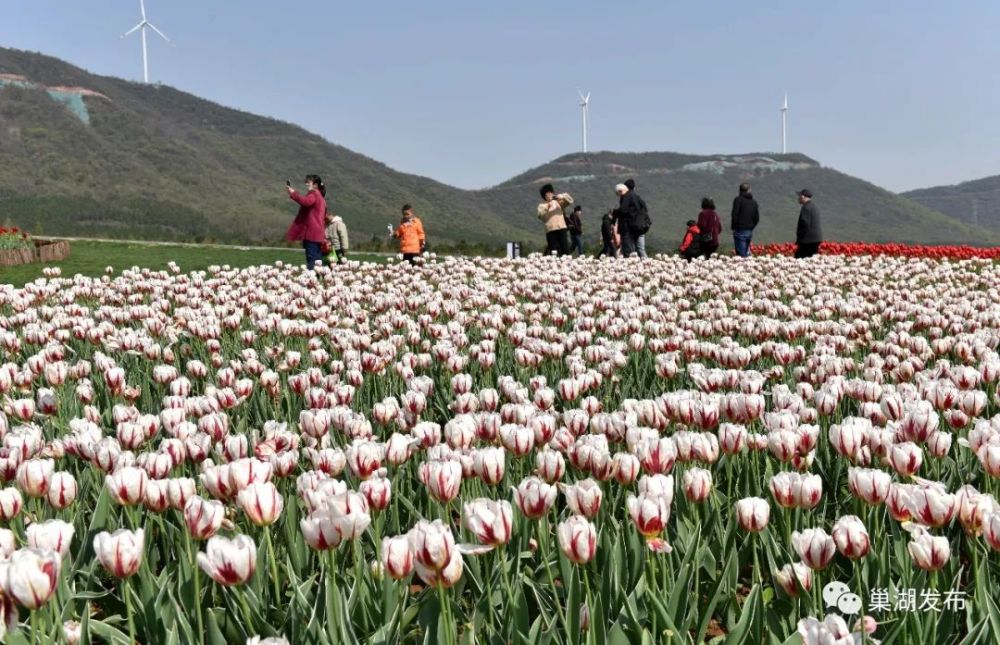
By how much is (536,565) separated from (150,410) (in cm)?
341

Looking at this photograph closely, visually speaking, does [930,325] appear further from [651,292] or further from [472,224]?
[472,224]

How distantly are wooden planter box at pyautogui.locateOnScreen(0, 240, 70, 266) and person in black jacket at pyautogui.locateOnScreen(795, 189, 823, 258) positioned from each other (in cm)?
1783

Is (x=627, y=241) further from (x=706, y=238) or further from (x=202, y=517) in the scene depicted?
(x=202, y=517)

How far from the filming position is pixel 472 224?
124438 mm

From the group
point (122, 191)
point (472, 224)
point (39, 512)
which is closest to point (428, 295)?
point (39, 512)

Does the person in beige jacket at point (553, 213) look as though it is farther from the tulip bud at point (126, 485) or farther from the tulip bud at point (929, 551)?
the tulip bud at point (929, 551)

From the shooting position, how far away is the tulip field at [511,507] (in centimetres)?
248

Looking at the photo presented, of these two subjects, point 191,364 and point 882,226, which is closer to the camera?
point 191,364

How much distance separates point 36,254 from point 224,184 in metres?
93.2

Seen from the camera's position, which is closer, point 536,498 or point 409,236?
point 536,498

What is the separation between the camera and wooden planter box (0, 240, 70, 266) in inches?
806

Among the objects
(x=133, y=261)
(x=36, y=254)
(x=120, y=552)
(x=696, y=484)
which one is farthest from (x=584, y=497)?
(x=36, y=254)

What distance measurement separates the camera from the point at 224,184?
110875 millimetres

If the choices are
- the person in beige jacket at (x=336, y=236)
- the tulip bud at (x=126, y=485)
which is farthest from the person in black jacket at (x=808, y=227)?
the tulip bud at (x=126, y=485)
